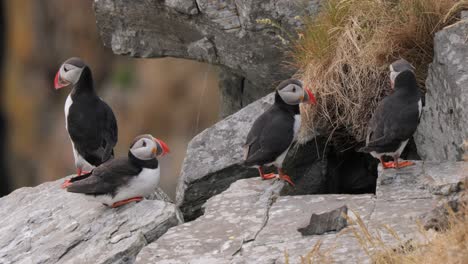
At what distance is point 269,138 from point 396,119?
2.93ft

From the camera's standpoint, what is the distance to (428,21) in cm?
817

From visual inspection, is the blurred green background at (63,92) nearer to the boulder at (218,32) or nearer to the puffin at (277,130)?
the boulder at (218,32)

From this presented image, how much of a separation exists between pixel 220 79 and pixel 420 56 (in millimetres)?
2639

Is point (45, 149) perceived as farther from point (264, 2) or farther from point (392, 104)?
point (392, 104)

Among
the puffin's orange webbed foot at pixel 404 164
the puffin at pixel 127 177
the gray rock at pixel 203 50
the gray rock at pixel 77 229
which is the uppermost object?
the gray rock at pixel 203 50

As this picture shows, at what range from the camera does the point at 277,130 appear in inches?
300

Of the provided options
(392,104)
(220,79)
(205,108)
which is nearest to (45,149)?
(205,108)

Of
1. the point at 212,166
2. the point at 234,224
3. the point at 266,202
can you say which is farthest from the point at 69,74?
the point at 234,224

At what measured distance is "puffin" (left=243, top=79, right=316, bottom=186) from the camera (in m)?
7.59

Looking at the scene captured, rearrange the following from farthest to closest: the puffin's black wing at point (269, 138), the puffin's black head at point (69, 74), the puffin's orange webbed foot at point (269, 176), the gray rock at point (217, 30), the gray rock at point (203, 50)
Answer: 1. the gray rock at point (203, 50)
2. the gray rock at point (217, 30)
3. the puffin's black head at point (69, 74)
4. the puffin's orange webbed foot at point (269, 176)
5. the puffin's black wing at point (269, 138)

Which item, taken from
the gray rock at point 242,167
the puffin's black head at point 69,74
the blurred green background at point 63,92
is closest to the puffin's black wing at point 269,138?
the gray rock at point 242,167

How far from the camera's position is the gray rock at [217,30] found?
29.3 feet

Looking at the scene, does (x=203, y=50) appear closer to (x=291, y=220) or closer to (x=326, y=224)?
(x=291, y=220)

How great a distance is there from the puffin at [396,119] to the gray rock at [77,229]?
1345mm
